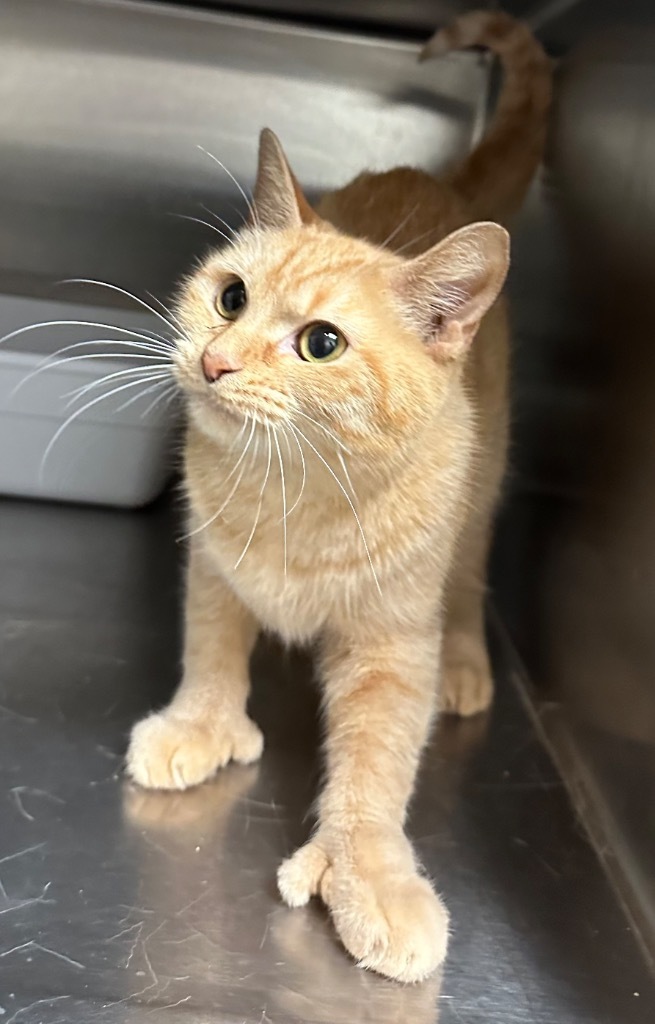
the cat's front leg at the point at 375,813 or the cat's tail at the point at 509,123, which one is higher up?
the cat's tail at the point at 509,123

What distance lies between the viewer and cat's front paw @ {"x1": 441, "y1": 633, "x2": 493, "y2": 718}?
4.36 ft

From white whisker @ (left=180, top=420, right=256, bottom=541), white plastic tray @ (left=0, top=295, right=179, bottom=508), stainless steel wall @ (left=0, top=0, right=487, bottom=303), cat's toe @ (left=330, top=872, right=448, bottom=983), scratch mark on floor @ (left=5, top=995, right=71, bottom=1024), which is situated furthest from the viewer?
stainless steel wall @ (left=0, top=0, right=487, bottom=303)

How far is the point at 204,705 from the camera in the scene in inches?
46.0

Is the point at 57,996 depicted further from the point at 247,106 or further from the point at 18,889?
the point at 247,106

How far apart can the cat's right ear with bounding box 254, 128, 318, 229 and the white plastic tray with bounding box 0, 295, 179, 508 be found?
382mm

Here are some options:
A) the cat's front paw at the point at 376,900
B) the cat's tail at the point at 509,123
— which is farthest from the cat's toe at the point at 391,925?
the cat's tail at the point at 509,123

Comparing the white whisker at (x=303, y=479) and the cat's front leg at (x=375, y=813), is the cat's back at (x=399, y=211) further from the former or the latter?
the cat's front leg at (x=375, y=813)

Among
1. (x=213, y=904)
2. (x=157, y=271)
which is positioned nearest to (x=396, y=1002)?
(x=213, y=904)

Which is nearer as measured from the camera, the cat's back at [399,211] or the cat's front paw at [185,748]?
the cat's front paw at [185,748]

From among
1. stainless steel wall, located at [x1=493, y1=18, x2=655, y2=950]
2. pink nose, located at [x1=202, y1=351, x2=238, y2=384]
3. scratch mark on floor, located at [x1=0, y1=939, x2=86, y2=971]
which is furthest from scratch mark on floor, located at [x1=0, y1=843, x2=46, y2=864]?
stainless steel wall, located at [x1=493, y1=18, x2=655, y2=950]

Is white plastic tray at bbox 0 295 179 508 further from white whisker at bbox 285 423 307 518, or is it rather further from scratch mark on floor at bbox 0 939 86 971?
scratch mark on floor at bbox 0 939 86 971

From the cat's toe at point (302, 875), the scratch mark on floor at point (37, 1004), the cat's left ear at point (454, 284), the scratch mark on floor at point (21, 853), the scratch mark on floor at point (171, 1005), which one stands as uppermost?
the cat's left ear at point (454, 284)

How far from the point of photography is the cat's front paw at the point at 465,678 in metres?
1.33

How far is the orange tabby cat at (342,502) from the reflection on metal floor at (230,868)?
42 millimetres
